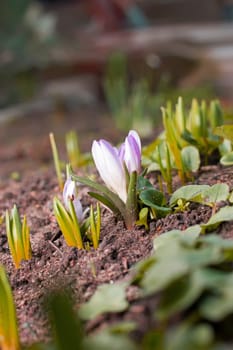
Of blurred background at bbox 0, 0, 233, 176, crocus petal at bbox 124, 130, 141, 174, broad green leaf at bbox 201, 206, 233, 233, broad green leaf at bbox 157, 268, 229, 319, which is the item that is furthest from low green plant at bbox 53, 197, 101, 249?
blurred background at bbox 0, 0, 233, 176

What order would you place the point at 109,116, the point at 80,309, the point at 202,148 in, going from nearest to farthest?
1. the point at 80,309
2. the point at 202,148
3. the point at 109,116

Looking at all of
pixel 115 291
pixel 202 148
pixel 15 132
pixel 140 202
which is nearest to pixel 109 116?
pixel 15 132

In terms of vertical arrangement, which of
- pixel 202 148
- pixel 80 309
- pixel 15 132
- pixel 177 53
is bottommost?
pixel 80 309

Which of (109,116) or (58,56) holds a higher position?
(58,56)

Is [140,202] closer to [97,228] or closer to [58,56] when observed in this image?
[97,228]

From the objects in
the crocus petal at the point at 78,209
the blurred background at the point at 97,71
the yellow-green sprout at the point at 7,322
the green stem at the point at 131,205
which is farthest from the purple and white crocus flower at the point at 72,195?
the blurred background at the point at 97,71

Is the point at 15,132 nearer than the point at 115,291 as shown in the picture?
No

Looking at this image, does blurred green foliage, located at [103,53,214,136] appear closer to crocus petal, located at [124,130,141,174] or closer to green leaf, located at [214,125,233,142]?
green leaf, located at [214,125,233,142]

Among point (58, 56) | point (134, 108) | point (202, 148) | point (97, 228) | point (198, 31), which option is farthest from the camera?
point (198, 31)

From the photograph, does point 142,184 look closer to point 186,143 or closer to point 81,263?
point 81,263
